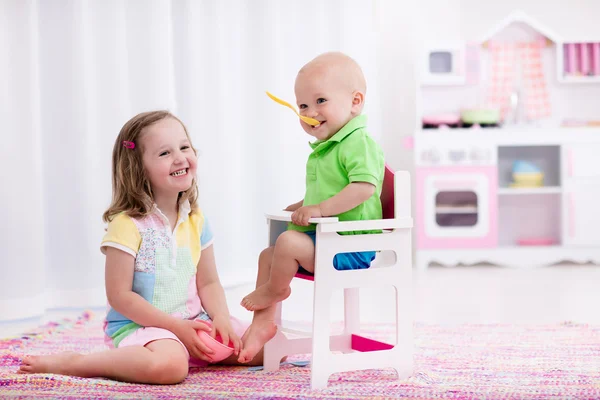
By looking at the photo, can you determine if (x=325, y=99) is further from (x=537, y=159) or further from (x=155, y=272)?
(x=537, y=159)

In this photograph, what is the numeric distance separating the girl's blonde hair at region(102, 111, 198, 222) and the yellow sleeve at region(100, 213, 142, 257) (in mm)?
19

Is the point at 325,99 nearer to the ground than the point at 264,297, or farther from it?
farther from it

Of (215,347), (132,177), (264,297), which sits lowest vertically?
(215,347)

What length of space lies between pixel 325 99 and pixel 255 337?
48 cm

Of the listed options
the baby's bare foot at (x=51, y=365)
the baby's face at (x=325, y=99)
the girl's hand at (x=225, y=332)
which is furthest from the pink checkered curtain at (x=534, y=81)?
the baby's bare foot at (x=51, y=365)

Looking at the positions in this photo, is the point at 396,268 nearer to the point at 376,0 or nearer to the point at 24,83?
the point at 24,83

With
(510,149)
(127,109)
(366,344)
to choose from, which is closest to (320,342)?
(366,344)

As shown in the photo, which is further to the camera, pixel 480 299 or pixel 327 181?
pixel 480 299

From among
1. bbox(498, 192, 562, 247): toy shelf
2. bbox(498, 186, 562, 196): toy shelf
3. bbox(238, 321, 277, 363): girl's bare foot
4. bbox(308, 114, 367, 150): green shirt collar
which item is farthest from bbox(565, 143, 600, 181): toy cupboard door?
bbox(238, 321, 277, 363): girl's bare foot

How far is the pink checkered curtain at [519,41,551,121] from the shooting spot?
3.87 metres

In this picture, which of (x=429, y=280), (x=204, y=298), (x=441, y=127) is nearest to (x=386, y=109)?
(x=441, y=127)

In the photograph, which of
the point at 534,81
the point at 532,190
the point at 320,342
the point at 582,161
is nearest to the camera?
the point at 320,342

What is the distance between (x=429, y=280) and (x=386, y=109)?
1.11 metres

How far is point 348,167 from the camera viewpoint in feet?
4.58
